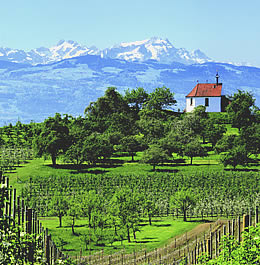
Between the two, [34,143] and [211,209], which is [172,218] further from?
[34,143]

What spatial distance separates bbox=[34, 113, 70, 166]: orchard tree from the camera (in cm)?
6938

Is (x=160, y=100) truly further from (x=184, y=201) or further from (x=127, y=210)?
(x=127, y=210)

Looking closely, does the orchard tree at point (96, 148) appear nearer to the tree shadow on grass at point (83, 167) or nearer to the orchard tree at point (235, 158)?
the tree shadow on grass at point (83, 167)

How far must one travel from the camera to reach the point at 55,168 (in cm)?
6712

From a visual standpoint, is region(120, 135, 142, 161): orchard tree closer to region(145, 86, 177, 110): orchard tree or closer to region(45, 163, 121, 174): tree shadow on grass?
region(45, 163, 121, 174): tree shadow on grass

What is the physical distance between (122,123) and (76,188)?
33336 mm

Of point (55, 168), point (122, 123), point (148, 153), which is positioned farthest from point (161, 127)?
point (55, 168)

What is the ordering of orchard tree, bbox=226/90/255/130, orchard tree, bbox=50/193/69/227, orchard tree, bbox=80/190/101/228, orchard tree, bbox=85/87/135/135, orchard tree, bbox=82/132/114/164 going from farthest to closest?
orchard tree, bbox=85/87/135/135 → orchard tree, bbox=226/90/255/130 → orchard tree, bbox=82/132/114/164 → orchard tree, bbox=50/193/69/227 → orchard tree, bbox=80/190/101/228

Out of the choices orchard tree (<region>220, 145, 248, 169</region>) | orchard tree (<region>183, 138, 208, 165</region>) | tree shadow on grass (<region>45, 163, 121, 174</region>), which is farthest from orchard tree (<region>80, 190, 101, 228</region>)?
orchard tree (<region>183, 138, 208, 165</region>)

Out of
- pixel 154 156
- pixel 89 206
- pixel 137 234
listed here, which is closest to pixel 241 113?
pixel 154 156

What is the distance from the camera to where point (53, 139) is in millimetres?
70125

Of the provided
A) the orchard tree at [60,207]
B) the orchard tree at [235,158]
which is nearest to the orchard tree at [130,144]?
the orchard tree at [235,158]

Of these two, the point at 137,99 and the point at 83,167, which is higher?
the point at 137,99

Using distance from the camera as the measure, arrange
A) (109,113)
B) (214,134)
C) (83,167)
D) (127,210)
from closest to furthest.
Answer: (127,210), (83,167), (214,134), (109,113)
